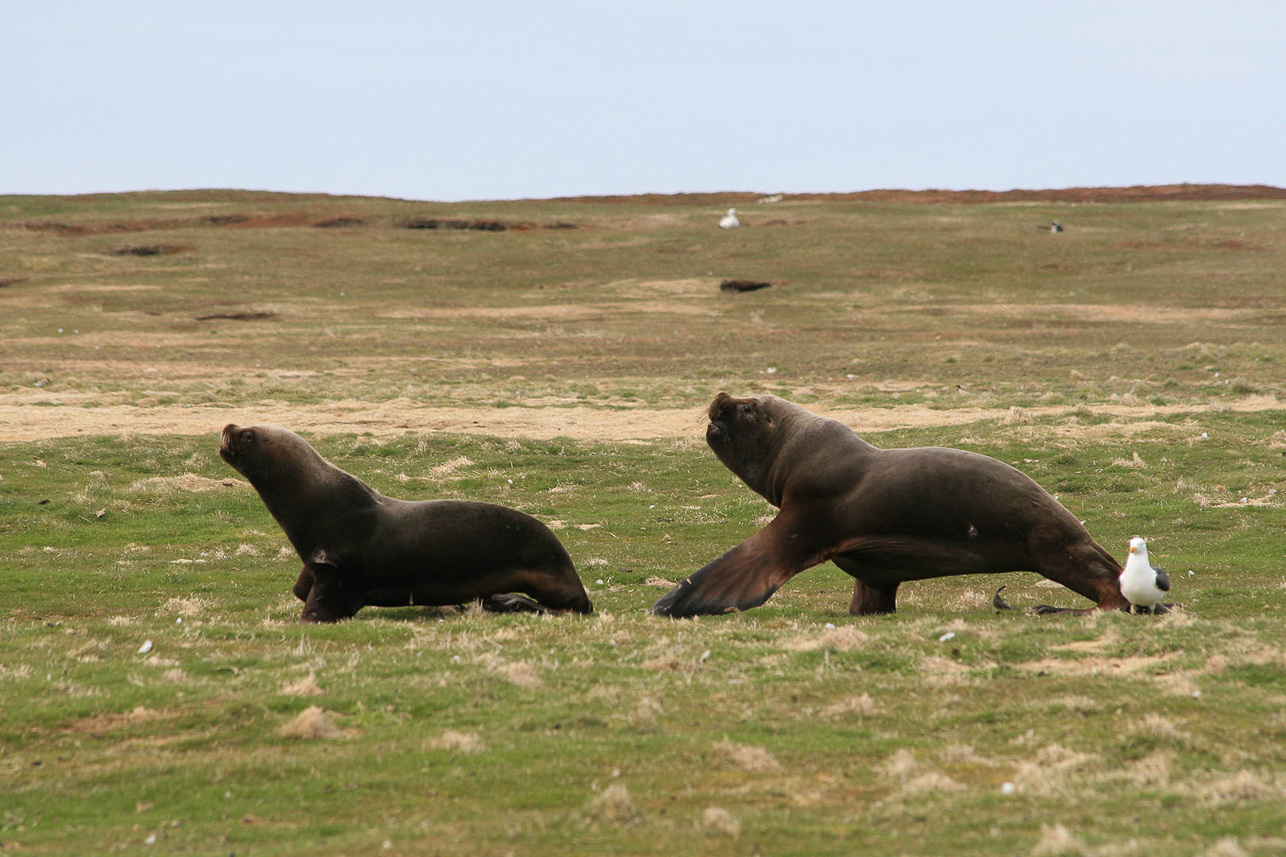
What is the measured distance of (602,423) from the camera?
32.3m

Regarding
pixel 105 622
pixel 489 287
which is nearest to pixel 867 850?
pixel 105 622

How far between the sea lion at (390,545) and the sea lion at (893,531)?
1437 mm

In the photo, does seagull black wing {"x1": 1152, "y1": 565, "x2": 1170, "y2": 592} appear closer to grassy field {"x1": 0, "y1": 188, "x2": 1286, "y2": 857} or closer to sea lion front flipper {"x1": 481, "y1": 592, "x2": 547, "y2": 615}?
grassy field {"x1": 0, "y1": 188, "x2": 1286, "y2": 857}

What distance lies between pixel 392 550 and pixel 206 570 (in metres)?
5.05

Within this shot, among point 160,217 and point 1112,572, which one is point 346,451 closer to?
point 1112,572

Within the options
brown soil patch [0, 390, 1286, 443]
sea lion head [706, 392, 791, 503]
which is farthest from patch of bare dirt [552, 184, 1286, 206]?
sea lion head [706, 392, 791, 503]

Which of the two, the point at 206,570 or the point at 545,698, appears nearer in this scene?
the point at 545,698

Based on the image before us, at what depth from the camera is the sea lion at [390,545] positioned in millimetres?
12977

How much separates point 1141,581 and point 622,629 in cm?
452

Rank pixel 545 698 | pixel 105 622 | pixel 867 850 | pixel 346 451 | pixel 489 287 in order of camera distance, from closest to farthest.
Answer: pixel 867 850
pixel 545 698
pixel 105 622
pixel 346 451
pixel 489 287

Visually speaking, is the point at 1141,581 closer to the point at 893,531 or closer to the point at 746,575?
the point at 893,531

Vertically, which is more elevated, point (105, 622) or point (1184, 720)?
point (1184, 720)

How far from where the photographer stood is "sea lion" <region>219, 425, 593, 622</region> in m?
13.0

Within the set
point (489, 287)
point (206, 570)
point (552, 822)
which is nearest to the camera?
point (552, 822)
